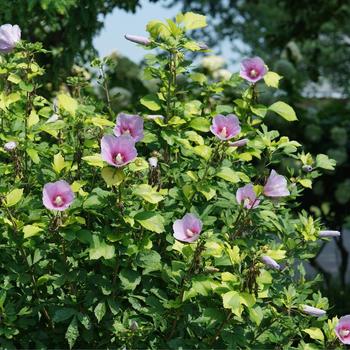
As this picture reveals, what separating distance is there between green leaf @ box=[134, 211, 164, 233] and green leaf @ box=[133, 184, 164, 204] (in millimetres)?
64

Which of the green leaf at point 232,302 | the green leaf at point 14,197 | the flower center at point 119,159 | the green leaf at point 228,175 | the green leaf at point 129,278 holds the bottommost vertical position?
the green leaf at point 129,278

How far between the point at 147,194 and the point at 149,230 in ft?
0.95

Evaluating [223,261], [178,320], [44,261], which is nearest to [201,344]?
[178,320]

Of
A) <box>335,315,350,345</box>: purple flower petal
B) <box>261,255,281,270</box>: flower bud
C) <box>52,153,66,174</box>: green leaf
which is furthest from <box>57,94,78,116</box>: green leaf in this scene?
<box>335,315,350,345</box>: purple flower petal

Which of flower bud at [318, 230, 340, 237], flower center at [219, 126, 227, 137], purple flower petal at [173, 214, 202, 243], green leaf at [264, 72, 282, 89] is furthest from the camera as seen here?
green leaf at [264, 72, 282, 89]

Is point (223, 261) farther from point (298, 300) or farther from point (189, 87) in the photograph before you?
point (189, 87)

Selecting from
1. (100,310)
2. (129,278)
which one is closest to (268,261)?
(129,278)

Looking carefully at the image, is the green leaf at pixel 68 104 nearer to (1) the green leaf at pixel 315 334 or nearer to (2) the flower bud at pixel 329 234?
(2) the flower bud at pixel 329 234

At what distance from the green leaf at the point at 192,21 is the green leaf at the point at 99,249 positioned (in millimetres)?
971

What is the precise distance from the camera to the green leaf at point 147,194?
2.51 meters

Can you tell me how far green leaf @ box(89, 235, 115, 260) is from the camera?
253 cm

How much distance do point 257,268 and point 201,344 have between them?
1.47 feet

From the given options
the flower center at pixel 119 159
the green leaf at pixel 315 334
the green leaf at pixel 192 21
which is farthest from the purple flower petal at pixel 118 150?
the green leaf at pixel 315 334

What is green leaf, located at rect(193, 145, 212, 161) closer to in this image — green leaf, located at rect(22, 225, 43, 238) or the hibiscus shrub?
the hibiscus shrub
